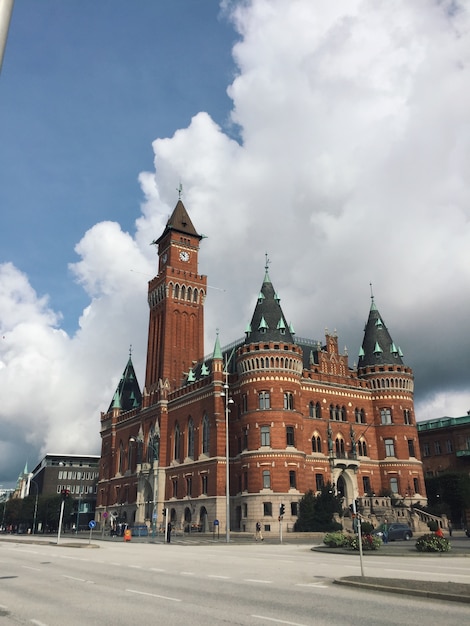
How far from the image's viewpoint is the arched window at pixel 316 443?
69375mm

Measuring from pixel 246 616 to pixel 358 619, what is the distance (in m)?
2.28

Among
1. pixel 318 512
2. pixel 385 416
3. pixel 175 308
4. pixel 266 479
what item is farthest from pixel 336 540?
pixel 175 308

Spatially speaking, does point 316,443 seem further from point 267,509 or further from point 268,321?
point 268,321

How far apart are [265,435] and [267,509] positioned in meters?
7.96

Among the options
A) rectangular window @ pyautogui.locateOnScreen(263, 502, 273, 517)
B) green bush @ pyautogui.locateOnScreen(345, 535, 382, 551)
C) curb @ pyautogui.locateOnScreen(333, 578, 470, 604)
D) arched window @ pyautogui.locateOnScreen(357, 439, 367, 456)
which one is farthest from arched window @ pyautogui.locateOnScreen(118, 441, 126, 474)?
curb @ pyautogui.locateOnScreen(333, 578, 470, 604)

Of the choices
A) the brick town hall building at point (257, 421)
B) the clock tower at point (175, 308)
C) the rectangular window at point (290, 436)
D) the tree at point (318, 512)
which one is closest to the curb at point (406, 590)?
the tree at point (318, 512)

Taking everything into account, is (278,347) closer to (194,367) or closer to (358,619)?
(194,367)

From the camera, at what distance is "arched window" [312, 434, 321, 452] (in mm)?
69375

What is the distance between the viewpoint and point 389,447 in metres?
73.8

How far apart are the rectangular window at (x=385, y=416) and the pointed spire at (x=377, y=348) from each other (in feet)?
21.3

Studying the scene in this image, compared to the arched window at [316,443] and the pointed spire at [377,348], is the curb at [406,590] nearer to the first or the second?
the arched window at [316,443]

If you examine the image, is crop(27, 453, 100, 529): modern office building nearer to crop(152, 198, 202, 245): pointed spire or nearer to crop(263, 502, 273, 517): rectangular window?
crop(152, 198, 202, 245): pointed spire

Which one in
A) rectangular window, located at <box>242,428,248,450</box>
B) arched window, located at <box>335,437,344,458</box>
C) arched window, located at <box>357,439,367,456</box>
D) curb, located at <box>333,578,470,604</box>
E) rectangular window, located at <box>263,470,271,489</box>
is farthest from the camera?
arched window, located at <box>357,439,367,456</box>

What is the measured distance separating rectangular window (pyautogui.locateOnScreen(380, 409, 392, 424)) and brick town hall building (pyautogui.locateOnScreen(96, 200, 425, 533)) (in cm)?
13
